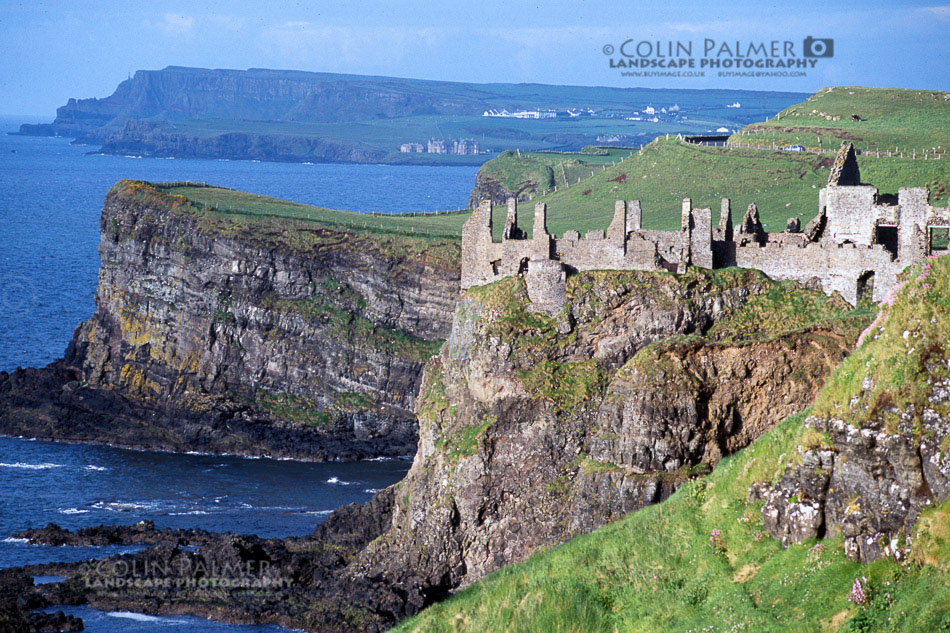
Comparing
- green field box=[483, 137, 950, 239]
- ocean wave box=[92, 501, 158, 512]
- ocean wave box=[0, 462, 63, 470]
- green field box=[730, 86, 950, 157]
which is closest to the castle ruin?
green field box=[483, 137, 950, 239]

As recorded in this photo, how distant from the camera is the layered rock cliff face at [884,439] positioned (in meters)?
25.5

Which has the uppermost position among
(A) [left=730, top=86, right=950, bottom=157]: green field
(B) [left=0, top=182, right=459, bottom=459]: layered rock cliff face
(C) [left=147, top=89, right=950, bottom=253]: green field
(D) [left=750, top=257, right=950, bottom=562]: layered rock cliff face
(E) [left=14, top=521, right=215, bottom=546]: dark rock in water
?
(A) [left=730, top=86, right=950, bottom=157]: green field

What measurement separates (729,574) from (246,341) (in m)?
86.9

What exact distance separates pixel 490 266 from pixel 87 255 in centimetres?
14590

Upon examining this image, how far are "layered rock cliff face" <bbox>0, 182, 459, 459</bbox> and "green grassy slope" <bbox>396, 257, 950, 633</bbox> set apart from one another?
66057mm

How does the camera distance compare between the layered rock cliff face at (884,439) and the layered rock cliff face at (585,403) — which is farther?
the layered rock cliff face at (585,403)

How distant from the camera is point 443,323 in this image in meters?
109

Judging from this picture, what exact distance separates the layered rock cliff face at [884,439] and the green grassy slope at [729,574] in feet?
0.27

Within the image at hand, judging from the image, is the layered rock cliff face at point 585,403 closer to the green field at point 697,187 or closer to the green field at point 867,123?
the green field at point 697,187

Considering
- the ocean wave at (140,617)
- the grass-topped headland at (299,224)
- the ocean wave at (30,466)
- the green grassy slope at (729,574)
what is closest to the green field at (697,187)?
the grass-topped headland at (299,224)

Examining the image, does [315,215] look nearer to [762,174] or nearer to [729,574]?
[762,174]

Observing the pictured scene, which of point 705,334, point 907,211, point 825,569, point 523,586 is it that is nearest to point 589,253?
point 705,334

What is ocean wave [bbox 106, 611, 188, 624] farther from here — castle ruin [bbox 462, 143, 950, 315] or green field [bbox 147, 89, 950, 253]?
green field [bbox 147, 89, 950, 253]

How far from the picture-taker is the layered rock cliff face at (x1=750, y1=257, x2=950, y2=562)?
25484mm
